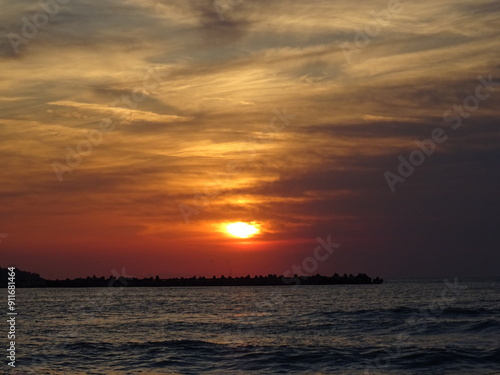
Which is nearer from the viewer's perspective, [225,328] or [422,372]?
[422,372]

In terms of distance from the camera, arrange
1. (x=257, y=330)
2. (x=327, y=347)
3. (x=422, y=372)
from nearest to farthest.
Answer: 1. (x=422, y=372)
2. (x=327, y=347)
3. (x=257, y=330)

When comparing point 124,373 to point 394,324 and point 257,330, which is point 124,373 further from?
point 394,324

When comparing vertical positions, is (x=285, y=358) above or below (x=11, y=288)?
below

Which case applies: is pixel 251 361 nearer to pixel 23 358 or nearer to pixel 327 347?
pixel 327 347

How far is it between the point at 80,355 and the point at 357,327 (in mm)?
19972

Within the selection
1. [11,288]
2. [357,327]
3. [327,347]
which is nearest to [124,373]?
[11,288]

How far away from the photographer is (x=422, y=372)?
90.0 ft

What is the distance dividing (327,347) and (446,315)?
1899 centimetres

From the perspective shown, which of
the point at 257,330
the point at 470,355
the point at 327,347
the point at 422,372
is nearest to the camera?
the point at 422,372

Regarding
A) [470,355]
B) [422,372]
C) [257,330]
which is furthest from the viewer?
[257,330]

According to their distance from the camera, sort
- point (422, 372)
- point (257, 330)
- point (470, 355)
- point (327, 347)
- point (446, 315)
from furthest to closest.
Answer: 1. point (446, 315)
2. point (257, 330)
3. point (327, 347)
4. point (470, 355)
5. point (422, 372)

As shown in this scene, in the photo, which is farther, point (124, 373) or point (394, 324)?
point (394, 324)

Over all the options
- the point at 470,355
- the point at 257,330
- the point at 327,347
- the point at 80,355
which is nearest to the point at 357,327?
the point at 257,330

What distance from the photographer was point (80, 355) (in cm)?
3241
